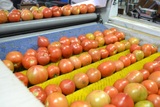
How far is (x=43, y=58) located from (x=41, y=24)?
0.50 meters

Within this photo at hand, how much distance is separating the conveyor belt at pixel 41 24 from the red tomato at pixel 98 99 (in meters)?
0.98

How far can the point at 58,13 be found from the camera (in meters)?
1.93

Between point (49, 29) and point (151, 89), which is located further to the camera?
point (49, 29)

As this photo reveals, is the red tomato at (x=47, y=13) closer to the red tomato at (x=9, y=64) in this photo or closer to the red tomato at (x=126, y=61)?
the red tomato at (x=9, y=64)

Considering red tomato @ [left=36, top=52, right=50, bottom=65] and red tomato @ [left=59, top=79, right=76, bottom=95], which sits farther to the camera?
red tomato @ [left=36, top=52, right=50, bottom=65]

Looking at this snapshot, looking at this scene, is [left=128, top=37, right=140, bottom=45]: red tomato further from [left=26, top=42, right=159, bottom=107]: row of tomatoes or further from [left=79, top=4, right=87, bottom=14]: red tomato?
[left=79, top=4, right=87, bottom=14]: red tomato

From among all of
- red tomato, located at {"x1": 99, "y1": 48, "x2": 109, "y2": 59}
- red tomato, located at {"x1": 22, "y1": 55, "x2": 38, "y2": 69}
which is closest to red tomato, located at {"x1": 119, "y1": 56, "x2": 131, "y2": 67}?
red tomato, located at {"x1": 99, "y1": 48, "x2": 109, "y2": 59}

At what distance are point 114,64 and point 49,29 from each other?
81cm

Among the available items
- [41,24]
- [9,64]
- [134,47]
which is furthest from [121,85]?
[41,24]

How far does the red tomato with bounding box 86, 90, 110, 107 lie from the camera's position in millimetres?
955

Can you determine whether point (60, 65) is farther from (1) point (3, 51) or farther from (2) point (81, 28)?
(2) point (81, 28)

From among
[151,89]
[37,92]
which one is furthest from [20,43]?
[151,89]

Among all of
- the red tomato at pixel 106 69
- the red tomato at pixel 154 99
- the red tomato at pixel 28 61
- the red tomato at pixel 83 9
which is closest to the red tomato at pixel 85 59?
the red tomato at pixel 106 69

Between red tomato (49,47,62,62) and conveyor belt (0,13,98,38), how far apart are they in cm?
40
